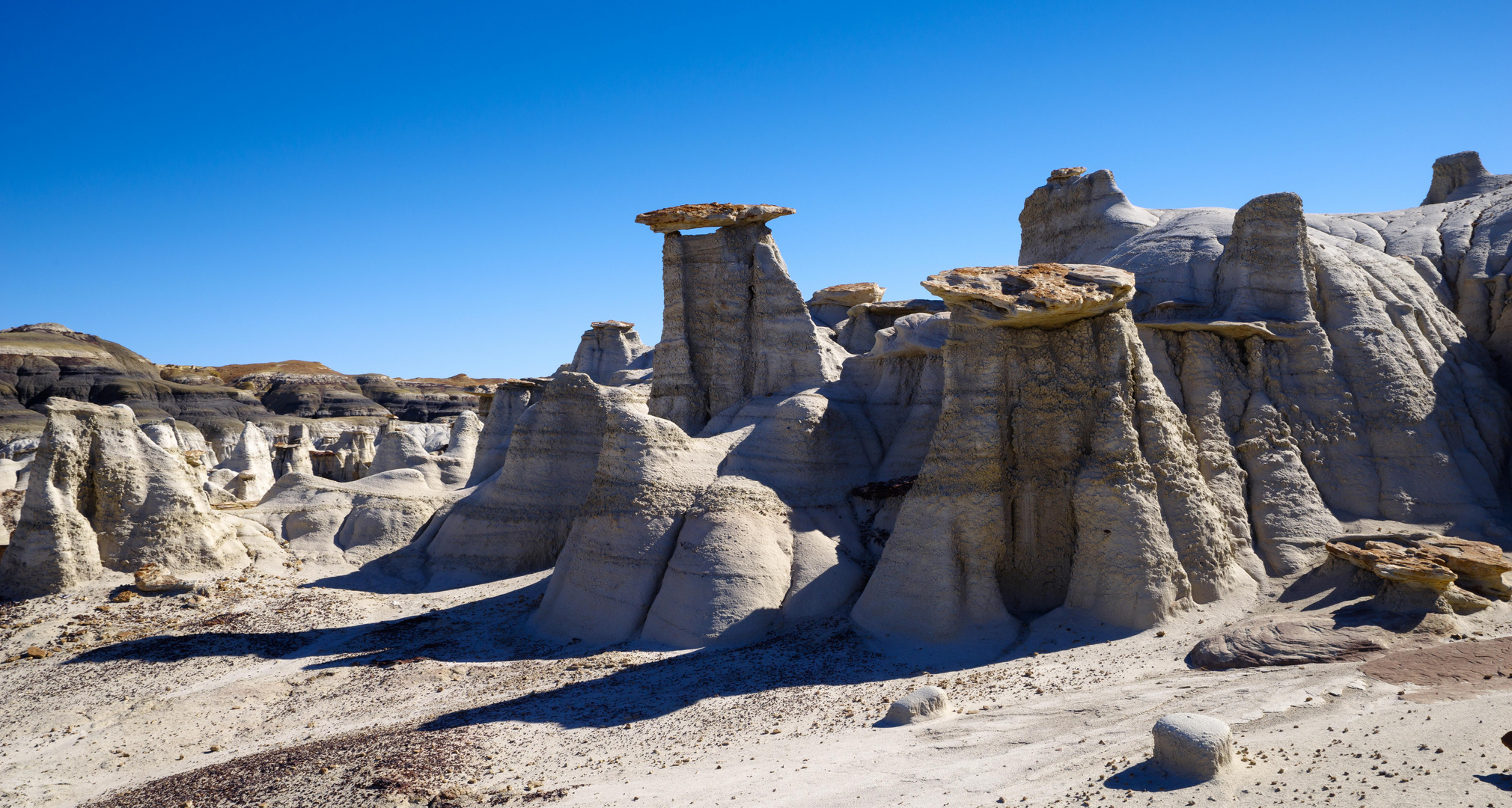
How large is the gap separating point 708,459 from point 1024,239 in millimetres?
14712

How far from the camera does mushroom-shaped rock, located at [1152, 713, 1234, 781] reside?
6555 millimetres

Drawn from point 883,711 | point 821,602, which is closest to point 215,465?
point 821,602

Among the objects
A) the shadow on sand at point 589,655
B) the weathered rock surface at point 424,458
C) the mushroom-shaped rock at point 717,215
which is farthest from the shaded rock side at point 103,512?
the mushroom-shaped rock at point 717,215

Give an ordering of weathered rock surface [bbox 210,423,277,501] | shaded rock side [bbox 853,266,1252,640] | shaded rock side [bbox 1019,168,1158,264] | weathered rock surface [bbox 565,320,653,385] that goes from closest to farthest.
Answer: shaded rock side [bbox 853,266,1252,640], shaded rock side [bbox 1019,168,1158,264], weathered rock surface [bbox 210,423,277,501], weathered rock surface [bbox 565,320,653,385]

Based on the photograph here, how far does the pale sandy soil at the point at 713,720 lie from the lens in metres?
6.91

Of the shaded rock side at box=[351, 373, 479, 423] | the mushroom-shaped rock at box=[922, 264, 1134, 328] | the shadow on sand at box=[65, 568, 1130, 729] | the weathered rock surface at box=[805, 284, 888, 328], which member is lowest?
the shadow on sand at box=[65, 568, 1130, 729]

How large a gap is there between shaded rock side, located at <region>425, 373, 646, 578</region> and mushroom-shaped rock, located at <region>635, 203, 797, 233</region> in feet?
12.9

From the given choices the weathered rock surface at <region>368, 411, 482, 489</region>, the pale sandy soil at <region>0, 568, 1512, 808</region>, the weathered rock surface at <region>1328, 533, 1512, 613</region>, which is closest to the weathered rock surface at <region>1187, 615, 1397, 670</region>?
the pale sandy soil at <region>0, 568, 1512, 808</region>

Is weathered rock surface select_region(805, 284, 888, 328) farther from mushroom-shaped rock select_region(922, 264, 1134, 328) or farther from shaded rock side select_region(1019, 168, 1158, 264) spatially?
mushroom-shaped rock select_region(922, 264, 1134, 328)

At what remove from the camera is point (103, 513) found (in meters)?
17.4

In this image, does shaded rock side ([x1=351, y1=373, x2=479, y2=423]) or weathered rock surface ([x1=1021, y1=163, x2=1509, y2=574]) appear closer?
weathered rock surface ([x1=1021, y1=163, x2=1509, y2=574])

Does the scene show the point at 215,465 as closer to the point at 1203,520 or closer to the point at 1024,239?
the point at 1024,239

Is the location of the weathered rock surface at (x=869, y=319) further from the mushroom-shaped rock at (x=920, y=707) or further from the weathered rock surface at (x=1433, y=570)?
the mushroom-shaped rock at (x=920, y=707)

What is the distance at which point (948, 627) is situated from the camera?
39.0 ft
